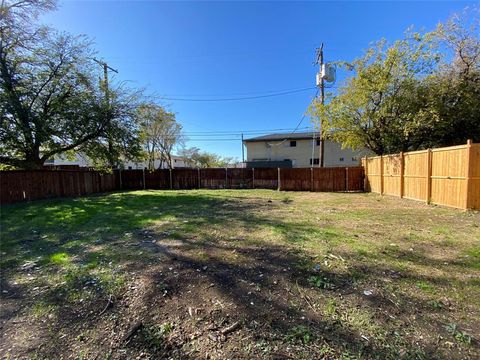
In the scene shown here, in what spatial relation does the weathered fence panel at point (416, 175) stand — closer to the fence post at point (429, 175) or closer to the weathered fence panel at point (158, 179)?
the fence post at point (429, 175)

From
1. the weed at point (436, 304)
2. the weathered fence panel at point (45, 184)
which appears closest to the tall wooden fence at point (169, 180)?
the weathered fence panel at point (45, 184)

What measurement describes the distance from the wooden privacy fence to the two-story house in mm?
15306

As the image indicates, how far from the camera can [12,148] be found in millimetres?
11383

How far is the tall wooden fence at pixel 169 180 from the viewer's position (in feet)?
37.1

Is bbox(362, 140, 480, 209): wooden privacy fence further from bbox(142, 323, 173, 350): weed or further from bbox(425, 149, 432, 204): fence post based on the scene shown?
bbox(142, 323, 173, 350): weed

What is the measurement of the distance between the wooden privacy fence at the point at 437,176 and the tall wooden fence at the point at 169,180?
9.53ft

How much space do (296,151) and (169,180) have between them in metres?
15.5

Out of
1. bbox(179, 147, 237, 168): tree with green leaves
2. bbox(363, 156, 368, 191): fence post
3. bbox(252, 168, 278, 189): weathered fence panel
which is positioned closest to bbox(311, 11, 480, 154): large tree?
bbox(363, 156, 368, 191): fence post

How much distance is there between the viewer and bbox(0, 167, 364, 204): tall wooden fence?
11305mm

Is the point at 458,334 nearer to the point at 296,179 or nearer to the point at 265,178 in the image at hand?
the point at 296,179

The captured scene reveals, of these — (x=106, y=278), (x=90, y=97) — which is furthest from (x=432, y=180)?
(x=90, y=97)

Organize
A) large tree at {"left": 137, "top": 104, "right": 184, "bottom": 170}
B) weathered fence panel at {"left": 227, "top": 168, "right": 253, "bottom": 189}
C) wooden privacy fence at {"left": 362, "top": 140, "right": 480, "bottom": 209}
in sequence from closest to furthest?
1. wooden privacy fence at {"left": 362, "top": 140, "right": 480, "bottom": 209}
2. weathered fence panel at {"left": 227, "top": 168, "right": 253, "bottom": 189}
3. large tree at {"left": 137, "top": 104, "right": 184, "bottom": 170}

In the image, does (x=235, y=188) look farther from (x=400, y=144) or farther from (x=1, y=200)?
(x=1, y=200)

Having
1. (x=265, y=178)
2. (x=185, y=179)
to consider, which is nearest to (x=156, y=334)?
(x=265, y=178)
